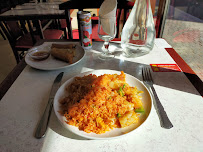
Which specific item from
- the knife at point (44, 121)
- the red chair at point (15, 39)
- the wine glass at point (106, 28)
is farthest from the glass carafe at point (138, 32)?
the red chair at point (15, 39)

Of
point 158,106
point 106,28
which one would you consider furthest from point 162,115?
point 106,28

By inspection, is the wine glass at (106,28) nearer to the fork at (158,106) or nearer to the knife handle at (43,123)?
the fork at (158,106)

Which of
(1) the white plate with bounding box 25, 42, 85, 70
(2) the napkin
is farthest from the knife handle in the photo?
(2) the napkin

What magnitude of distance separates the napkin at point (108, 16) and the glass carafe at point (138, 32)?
0.14 metres

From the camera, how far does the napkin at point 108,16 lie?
3.28 ft

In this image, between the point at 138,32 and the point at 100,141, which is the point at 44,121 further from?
the point at 138,32

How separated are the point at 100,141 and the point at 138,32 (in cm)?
85

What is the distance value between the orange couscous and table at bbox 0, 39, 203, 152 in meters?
0.06

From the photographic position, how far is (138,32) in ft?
3.75

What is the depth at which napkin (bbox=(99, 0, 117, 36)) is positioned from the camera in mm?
1000

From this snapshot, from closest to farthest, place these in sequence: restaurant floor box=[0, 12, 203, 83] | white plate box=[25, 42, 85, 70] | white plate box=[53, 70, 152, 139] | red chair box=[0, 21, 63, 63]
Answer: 1. white plate box=[53, 70, 152, 139]
2. white plate box=[25, 42, 85, 70]
3. red chair box=[0, 21, 63, 63]
4. restaurant floor box=[0, 12, 203, 83]

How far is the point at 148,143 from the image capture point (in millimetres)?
568

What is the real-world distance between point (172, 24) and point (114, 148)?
2934mm

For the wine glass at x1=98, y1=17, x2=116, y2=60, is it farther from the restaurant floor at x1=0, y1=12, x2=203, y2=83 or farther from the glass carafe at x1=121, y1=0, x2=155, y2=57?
the restaurant floor at x1=0, y1=12, x2=203, y2=83
